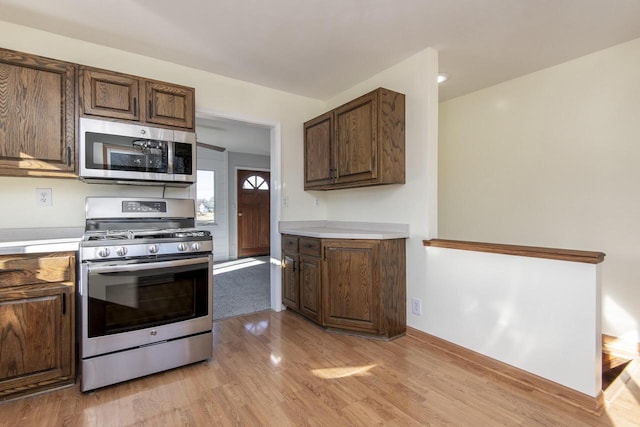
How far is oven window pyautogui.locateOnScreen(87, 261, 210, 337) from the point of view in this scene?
181 cm

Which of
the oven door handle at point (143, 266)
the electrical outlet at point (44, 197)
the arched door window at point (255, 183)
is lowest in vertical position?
the oven door handle at point (143, 266)

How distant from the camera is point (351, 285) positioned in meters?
2.57

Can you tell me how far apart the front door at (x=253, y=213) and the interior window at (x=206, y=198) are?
0.57 meters

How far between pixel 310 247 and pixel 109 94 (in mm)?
1922

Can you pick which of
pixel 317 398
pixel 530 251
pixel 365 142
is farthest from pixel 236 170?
pixel 530 251

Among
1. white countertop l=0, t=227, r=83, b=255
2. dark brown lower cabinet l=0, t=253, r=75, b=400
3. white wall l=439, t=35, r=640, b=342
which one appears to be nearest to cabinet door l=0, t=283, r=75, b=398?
dark brown lower cabinet l=0, t=253, r=75, b=400

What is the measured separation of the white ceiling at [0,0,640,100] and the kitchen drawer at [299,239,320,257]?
1590 millimetres

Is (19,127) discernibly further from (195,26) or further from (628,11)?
(628,11)

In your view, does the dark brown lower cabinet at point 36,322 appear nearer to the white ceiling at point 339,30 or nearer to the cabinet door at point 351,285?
the white ceiling at point 339,30

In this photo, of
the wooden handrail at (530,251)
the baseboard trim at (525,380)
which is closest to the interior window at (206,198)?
the wooden handrail at (530,251)

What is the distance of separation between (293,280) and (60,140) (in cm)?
215

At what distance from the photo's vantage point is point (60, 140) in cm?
200

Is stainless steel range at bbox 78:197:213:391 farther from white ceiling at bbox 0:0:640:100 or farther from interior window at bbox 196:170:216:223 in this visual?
interior window at bbox 196:170:216:223

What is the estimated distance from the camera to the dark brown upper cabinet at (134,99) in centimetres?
204
